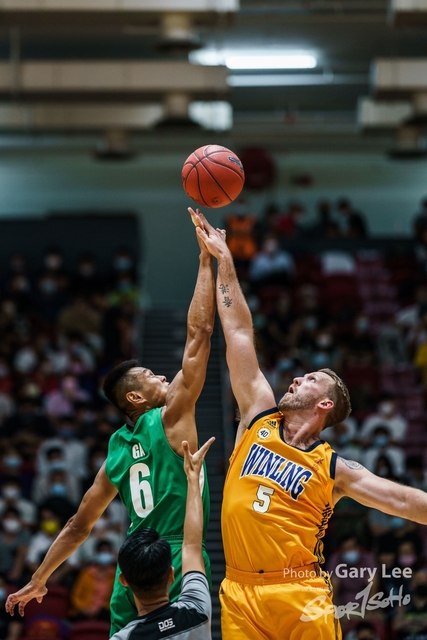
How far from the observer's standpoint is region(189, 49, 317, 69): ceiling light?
752 inches

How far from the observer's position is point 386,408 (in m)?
15.2

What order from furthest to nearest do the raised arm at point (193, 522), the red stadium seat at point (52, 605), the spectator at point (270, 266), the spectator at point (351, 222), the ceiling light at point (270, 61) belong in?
the spectator at point (351, 222)
the ceiling light at point (270, 61)
the spectator at point (270, 266)
the red stadium seat at point (52, 605)
the raised arm at point (193, 522)

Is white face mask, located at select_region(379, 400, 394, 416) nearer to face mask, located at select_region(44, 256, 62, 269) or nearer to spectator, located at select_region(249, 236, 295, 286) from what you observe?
spectator, located at select_region(249, 236, 295, 286)

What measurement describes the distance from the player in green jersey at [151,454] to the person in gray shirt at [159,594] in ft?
3.13

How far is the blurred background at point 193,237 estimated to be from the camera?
13.0m

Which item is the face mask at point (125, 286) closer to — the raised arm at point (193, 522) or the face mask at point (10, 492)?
the face mask at point (10, 492)

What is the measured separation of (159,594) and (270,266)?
14.7m

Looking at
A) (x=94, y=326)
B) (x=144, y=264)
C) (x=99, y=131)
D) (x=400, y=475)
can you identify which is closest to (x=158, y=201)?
(x=144, y=264)

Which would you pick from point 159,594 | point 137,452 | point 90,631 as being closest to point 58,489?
point 90,631

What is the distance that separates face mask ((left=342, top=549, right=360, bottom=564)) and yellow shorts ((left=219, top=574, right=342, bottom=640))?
627 cm

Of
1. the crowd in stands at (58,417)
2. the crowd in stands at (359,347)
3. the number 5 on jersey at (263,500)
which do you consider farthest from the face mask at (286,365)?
the number 5 on jersey at (263,500)

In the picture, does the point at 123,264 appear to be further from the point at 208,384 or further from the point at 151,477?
the point at 151,477

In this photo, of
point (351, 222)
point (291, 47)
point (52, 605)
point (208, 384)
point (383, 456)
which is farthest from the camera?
point (351, 222)

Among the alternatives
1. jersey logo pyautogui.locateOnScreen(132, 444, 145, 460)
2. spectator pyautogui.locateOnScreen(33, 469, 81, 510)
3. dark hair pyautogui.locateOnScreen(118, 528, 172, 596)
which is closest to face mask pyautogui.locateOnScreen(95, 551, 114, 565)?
spectator pyautogui.locateOnScreen(33, 469, 81, 510)
